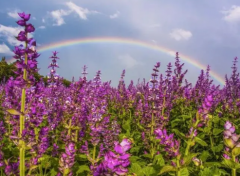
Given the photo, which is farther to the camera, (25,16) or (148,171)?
(148,171)

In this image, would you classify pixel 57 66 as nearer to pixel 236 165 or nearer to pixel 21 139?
pixel 21 139

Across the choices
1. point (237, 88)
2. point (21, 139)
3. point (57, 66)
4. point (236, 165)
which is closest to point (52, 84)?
point (57, 66)

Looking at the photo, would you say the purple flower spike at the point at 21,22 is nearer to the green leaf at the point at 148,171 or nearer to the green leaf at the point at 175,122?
the green leaf at the point at 148,171

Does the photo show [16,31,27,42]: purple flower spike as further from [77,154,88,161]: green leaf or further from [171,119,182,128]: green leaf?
[171,119,182,128]: green leaf

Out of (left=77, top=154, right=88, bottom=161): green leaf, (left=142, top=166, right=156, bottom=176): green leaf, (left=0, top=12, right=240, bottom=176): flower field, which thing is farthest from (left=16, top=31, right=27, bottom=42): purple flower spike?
(left=77, top=154, right=88, bottom=161): green leaf

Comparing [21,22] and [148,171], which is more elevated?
[21,22]

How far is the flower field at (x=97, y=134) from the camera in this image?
2.19m

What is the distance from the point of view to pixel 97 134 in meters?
4.05

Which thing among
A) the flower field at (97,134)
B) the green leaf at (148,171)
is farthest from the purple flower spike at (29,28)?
the green leaf at (148,171)

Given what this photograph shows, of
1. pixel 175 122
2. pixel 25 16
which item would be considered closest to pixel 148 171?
pixel 25 16

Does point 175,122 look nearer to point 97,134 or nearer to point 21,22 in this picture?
point 97,134

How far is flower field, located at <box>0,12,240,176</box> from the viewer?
7.18ft

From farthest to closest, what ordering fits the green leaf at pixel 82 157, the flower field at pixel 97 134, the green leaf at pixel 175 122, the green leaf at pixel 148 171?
the green leaf at pixel 175 122
the green leaf at pixel 82 157
the green leaf at pixel 148 171
the flower field at pixel 97 134

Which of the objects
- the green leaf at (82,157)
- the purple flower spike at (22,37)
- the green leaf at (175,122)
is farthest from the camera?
the green leaf at (175,122)
